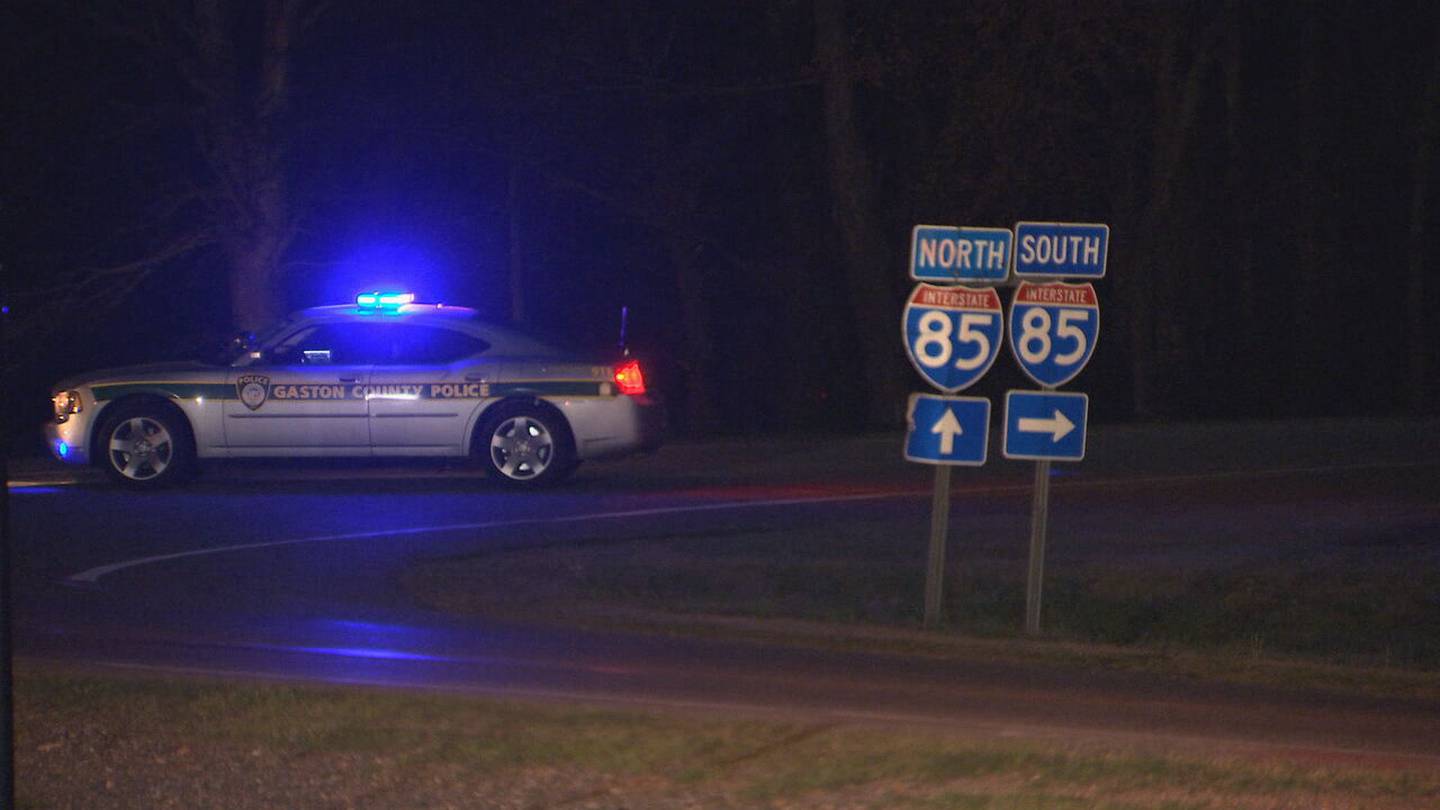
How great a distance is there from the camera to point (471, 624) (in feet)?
32.7

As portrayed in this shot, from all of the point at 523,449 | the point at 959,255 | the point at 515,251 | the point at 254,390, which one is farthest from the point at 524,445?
the point at 515,251

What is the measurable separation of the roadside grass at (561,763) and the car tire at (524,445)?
8129mm

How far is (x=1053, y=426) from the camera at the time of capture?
386 inches

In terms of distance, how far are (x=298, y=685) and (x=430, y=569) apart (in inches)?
136

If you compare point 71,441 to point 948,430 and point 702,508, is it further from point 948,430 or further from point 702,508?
point 948,430

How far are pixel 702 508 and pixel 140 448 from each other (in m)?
5.28

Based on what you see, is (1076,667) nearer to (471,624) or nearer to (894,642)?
(894,642)

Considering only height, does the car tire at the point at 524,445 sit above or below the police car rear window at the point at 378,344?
below

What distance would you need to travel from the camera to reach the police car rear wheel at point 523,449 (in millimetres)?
16062

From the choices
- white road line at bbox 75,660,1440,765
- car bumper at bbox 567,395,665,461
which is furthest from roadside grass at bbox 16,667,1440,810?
car bumper at bbox 567,395,665,461

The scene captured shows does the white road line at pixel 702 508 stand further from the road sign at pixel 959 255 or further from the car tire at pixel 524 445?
the road sign at pixel 959 255

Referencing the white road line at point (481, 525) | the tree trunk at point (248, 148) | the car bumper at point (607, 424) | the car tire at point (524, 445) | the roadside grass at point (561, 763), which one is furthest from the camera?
the tree trunk at point (248, 148)

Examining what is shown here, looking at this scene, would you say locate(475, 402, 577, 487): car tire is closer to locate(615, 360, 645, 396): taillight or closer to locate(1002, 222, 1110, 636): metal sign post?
locate(615, 360, 645, 396): taillight

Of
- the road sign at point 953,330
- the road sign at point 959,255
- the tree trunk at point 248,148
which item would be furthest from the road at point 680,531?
the tree trunk at point 248,148
